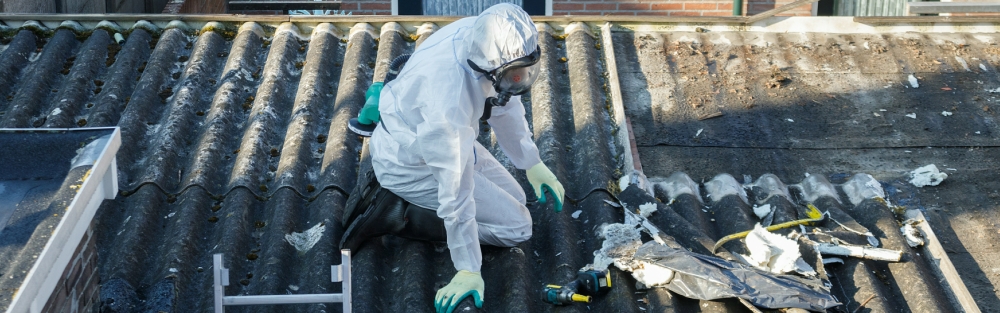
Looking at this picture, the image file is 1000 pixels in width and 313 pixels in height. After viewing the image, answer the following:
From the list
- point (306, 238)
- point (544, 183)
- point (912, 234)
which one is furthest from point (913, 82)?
point (306, 238)

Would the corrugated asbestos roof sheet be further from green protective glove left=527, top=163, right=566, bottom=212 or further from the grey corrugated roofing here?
the grey corrugated roofing

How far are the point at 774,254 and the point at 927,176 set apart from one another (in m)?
1.22

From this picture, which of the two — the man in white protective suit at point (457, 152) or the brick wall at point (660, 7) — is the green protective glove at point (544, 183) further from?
the brick wall at point (660, 7)

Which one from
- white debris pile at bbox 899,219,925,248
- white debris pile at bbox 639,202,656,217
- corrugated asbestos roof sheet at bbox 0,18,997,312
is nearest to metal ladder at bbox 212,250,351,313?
corrugated asbestos roof sheet at bbox 0,18,997,312

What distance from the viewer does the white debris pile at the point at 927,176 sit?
4070mm

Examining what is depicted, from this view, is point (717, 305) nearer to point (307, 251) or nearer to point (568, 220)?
point (568, 220)

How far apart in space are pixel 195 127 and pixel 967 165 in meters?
3.63

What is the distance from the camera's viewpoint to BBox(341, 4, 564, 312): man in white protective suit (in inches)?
119

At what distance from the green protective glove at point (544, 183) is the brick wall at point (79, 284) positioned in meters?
A: 1.68

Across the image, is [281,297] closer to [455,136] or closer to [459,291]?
[459,291]

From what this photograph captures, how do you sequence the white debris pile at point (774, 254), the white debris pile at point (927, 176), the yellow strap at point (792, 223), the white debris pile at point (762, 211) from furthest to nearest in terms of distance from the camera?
the white debris pile at point (927, 176) → the white debris pile at point (762, 211) → the yellow strap at point (792, 223) → the white debris pile at point (774, 254)

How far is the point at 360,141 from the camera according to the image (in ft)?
14.1

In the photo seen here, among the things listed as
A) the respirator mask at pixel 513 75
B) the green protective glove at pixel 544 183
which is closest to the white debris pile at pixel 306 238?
the green protective glove at pixel 544 183

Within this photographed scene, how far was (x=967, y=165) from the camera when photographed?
420 centimetres
